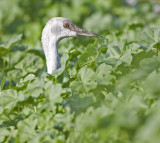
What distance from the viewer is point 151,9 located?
9969mm

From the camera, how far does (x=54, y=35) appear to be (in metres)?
5.09

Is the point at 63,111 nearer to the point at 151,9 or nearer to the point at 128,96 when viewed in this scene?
the point at 128,96

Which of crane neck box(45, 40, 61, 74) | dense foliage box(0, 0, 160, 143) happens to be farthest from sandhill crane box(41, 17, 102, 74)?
dense foliage box(0, 0, 160, 143)

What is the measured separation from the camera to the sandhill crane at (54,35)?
4965 millimetres

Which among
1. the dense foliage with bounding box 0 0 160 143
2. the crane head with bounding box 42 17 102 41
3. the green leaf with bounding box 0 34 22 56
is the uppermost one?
the crane head with bounding box 42 17 102 41

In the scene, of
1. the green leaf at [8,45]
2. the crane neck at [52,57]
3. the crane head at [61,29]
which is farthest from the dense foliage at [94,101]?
the crane head at [61,29]

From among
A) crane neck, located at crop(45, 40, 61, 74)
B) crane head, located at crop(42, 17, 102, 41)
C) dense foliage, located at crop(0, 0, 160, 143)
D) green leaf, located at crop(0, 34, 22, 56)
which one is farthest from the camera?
green leaf, located at crop(0, 34, 22, 56)

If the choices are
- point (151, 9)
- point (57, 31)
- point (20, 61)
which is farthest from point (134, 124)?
point (151, 9)

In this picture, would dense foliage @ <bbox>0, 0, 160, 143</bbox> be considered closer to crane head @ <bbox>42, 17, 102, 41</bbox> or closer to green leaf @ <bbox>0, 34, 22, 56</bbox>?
green leaf @ <bbox>0, 34, 22, 56</bbox>

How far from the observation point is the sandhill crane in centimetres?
496

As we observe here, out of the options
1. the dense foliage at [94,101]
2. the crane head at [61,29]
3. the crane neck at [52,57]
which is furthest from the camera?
the crane head at [61,29]

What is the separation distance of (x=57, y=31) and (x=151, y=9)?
5.42 m

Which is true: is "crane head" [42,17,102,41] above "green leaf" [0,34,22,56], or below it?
above

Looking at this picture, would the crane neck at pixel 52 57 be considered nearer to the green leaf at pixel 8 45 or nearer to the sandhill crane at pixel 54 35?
the sandhill crane at pixel 54 35
